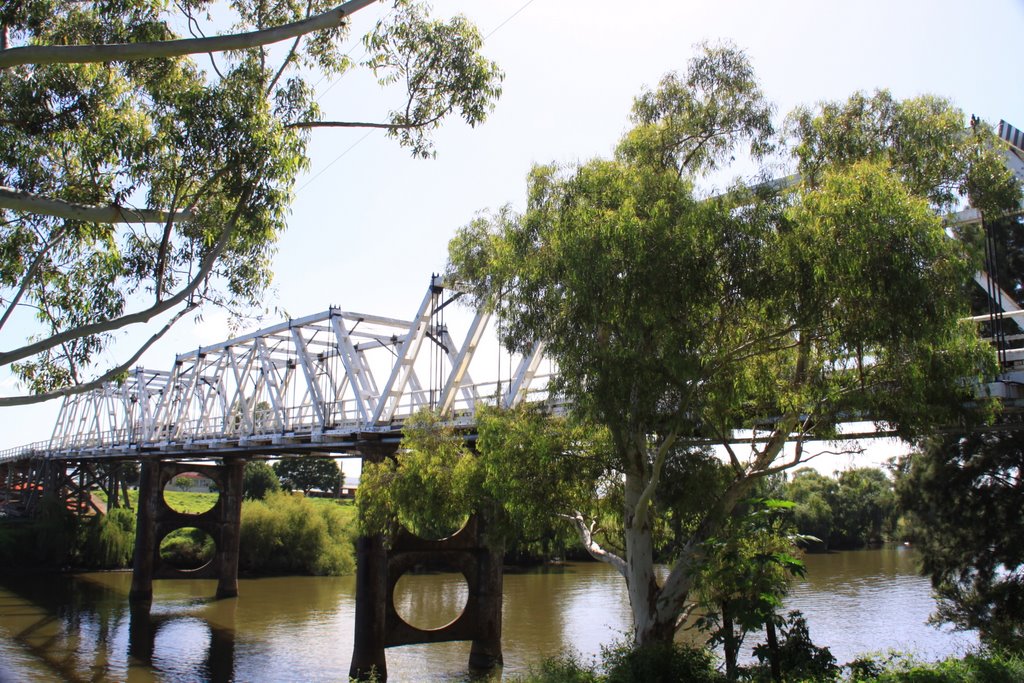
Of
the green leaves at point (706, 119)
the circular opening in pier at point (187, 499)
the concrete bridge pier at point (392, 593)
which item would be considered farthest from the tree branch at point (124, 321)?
the circular opening in pier at point (187, 499)

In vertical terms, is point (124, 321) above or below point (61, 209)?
below

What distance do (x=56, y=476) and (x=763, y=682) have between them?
5898cm

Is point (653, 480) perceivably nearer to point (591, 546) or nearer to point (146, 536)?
point (591, 546)

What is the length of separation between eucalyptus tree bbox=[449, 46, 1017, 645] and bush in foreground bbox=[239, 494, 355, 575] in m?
38.6

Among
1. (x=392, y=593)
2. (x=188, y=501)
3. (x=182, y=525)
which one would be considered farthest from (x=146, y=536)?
(x=188, y=501)

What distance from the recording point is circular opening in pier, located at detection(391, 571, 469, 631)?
34.3 m

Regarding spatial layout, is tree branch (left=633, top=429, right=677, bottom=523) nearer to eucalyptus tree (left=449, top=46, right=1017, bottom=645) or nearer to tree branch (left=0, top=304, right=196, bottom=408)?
eucalyptus tree (left=449, top=46, right=1017, bottom=645)

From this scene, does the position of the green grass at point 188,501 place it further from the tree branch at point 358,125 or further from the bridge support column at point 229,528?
the tree branch at point 358,125

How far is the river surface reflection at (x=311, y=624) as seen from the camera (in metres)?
25.0

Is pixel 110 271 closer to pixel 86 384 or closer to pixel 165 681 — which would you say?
pixel 86 384

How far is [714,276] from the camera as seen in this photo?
1094 cm

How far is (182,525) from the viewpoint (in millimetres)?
43969

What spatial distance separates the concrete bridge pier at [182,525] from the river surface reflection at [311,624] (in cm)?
121

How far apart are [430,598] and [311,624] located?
8.93m
